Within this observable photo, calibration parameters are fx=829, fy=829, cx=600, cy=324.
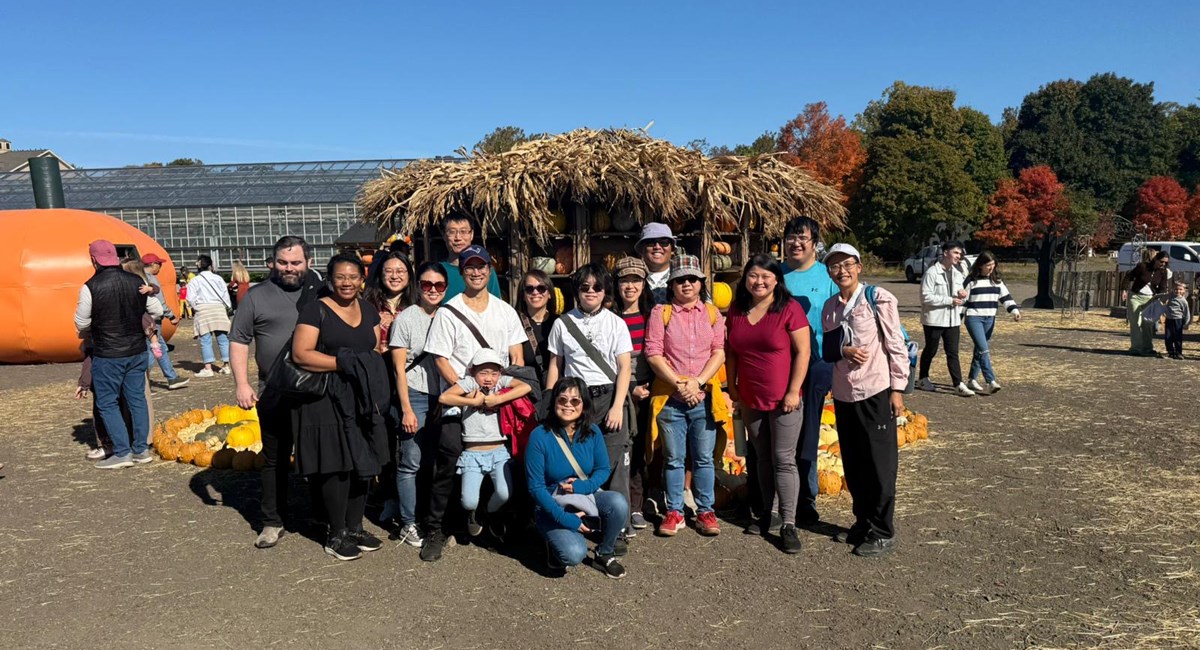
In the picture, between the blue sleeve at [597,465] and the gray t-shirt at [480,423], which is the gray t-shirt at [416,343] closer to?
the gray t-shirt at [480,423]

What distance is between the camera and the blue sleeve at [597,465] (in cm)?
477

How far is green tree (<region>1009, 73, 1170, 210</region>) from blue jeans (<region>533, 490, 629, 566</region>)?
171 ft

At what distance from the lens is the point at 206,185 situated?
38188 millimetres

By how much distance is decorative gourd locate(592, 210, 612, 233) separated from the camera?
9391 mm

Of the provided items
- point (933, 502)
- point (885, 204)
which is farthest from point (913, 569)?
point (885, 204)

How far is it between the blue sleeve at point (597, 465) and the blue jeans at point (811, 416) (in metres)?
1.31

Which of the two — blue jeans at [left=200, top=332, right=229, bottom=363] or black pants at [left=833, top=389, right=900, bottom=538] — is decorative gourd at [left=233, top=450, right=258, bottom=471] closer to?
black pants at [left=833, top=389, right=900, bottom=538]

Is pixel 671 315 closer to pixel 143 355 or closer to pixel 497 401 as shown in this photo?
pixel 497 401

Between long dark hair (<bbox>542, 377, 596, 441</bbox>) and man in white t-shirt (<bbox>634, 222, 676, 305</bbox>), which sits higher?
man in white t-shirt (<bbox>634, 222, 676, 305</bbox>)

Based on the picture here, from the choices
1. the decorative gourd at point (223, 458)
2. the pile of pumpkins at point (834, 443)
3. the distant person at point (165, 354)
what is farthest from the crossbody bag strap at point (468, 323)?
the distant person at point (165, 354)

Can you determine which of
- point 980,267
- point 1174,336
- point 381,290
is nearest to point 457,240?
point 381,290

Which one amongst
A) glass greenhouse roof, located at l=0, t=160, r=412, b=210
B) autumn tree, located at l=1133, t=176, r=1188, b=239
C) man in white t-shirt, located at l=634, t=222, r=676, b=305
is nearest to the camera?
man in white t-shirt, located at l=634, t=222, r=676, b=305

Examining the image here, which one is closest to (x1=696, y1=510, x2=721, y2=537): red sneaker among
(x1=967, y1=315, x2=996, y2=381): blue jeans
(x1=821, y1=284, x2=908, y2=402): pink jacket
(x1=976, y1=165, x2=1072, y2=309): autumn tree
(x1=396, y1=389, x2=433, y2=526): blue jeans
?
(x1=821, y1=284, x2=908, y2=402): pink jacket

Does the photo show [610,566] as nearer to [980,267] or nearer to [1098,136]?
[980,267]
